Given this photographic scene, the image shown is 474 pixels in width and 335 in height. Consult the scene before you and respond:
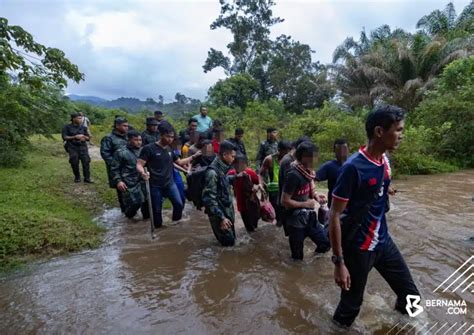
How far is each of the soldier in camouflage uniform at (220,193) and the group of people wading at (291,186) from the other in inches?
0.6

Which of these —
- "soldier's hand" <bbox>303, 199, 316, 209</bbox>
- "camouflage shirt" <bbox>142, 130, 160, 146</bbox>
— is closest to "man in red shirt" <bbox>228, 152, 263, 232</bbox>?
"soldier's hand" <bbox>303, 199, 316, 209</bbox>

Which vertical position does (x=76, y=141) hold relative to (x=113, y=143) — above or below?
above

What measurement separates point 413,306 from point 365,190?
1428 mm

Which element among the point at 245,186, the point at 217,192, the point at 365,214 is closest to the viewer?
the point at 365,214

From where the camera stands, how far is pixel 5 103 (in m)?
7.43

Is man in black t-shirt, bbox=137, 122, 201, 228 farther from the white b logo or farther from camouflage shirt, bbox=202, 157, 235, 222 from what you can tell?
the white b logo

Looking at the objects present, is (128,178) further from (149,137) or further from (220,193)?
(220,193)

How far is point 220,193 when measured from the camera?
5246 millimetres

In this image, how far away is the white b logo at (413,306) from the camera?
10.6ft

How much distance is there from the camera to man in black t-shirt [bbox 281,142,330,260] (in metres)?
4.44

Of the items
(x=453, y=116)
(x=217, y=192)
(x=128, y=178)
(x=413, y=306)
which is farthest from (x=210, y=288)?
(x=453, y=116)

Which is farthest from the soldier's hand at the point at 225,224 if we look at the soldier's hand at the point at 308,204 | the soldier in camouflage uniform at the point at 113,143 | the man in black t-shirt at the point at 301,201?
the soldier in camouflage uniform at the point at 113,143

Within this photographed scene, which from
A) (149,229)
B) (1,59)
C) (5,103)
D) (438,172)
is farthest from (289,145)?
(438,172)

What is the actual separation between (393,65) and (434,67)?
6.17 ft
